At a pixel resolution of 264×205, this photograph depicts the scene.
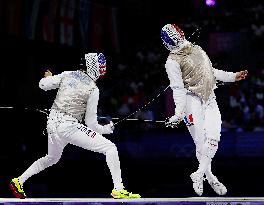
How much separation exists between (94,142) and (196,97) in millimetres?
1072

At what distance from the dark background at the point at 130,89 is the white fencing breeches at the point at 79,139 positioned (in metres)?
1.82

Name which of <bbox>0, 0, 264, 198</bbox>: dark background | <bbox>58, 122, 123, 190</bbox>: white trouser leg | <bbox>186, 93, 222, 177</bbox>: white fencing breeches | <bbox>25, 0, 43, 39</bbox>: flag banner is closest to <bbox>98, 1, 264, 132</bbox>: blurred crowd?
<bbox>0, 0, 264, 198</bbox>: dark background

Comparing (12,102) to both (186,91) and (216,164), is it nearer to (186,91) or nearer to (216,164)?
(216,164)

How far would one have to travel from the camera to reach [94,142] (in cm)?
610

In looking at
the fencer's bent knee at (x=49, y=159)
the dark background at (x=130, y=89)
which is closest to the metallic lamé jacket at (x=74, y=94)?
the fencer's bent knee at (x=49, y=159)

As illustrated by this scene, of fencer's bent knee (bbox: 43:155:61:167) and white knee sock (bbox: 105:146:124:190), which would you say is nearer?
white knee sock (bbox: 105:146:124:190)

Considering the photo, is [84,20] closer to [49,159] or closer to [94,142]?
[49,159]

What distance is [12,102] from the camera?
1284 centimetres

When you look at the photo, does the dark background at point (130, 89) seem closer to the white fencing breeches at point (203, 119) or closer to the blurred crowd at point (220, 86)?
the blurred crowd at point (220, 86)

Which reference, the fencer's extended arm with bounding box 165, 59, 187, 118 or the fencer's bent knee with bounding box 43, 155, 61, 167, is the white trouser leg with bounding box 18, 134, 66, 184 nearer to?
the fencer's bent knee with bounding box 43, 155, 61, 167

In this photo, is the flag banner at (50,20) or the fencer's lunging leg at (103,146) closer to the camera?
the fencer's lunging leg at (103,146)

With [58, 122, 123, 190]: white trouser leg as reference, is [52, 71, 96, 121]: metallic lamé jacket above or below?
above

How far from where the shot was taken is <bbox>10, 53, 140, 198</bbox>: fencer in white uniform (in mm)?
6102

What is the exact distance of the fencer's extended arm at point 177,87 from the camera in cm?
632
